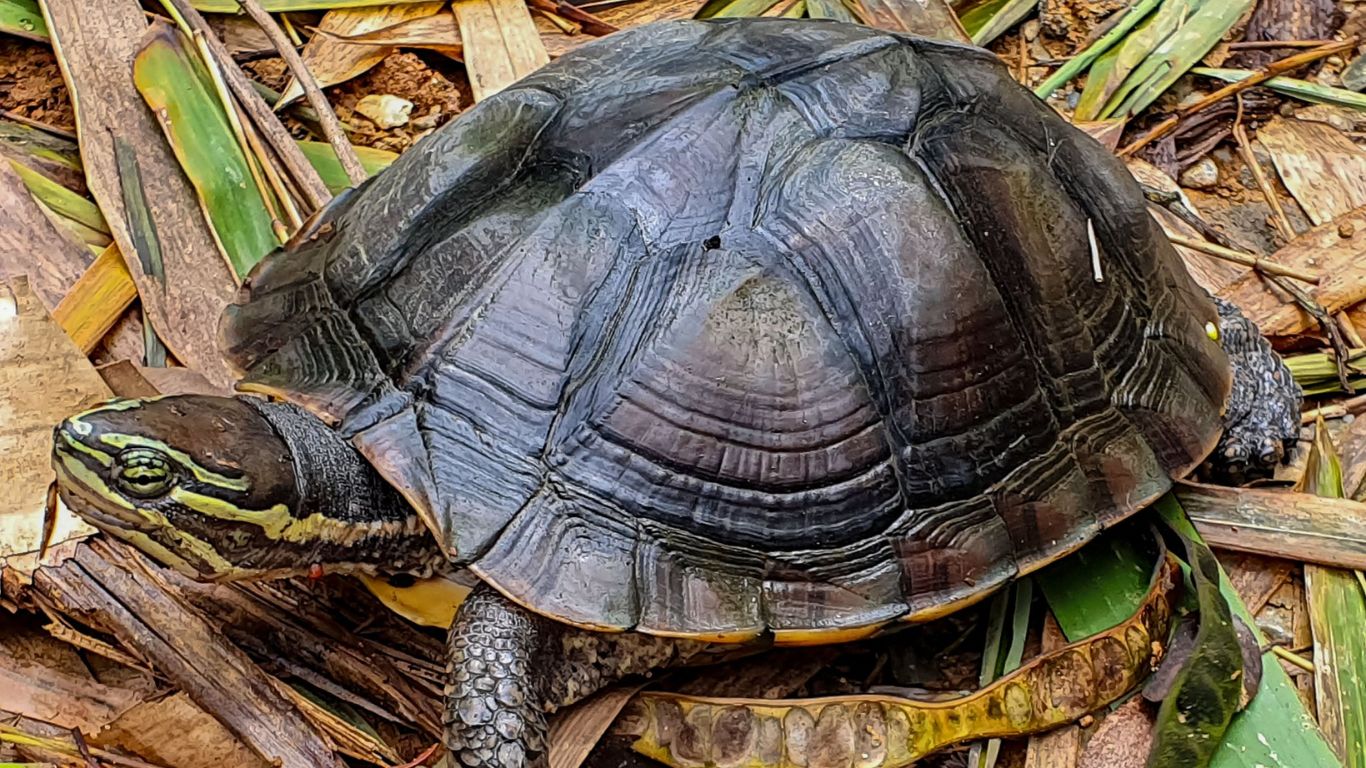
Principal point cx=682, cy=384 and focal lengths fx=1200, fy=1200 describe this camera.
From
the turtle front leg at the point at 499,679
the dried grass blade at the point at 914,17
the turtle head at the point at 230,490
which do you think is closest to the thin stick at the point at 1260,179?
the dried grass blade at the point at 914,17

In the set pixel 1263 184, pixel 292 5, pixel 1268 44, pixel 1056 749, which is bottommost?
pixel 1056 749

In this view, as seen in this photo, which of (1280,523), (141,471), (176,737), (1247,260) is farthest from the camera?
(1247,260)

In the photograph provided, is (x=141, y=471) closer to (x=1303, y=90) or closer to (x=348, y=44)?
(x=348, y=44)

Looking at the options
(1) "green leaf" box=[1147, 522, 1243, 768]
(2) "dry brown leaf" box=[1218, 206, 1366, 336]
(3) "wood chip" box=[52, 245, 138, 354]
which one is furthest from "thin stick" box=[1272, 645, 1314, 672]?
(3) "wood chip" box=[52, 245, 138, 354]

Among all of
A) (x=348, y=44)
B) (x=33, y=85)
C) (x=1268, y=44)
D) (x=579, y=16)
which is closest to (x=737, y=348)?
(x=579, y=16)

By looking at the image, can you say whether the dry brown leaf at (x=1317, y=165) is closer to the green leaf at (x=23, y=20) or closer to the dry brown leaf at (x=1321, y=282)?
the dry brown leaf at (x=1321, y=282)
